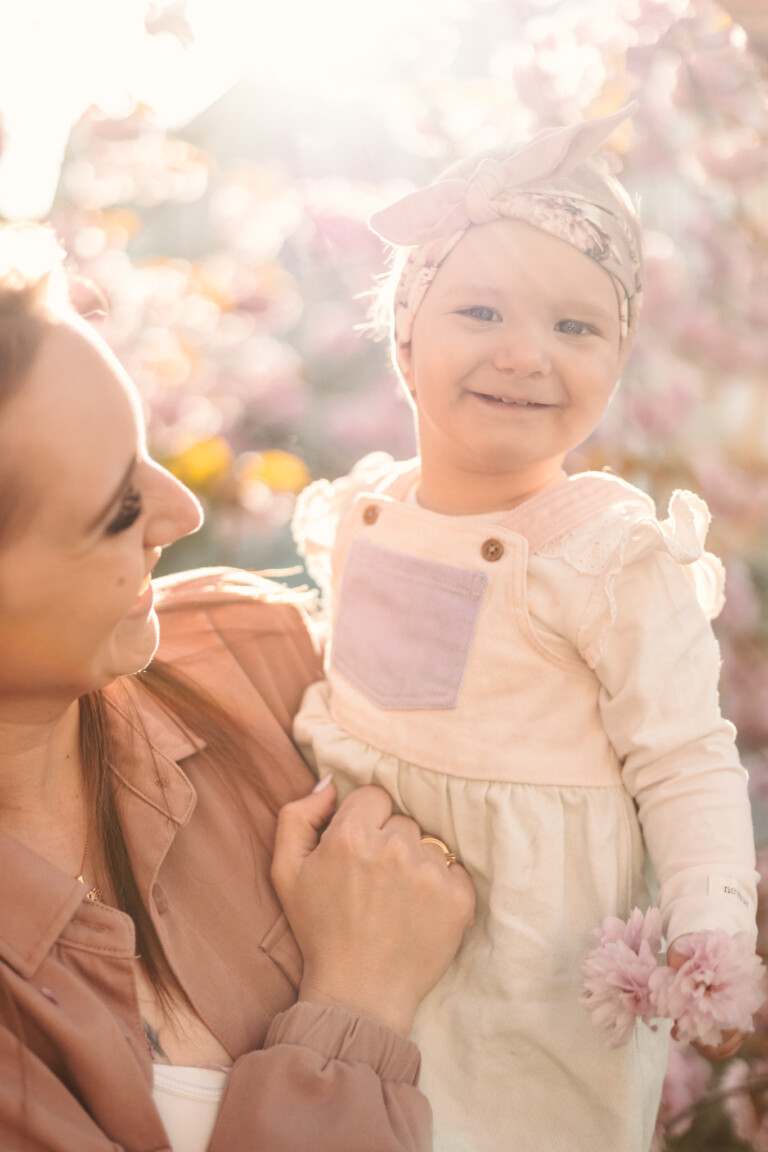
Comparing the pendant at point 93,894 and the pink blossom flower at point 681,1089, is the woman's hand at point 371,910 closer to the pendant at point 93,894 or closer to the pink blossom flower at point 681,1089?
the pendant at point 93,894

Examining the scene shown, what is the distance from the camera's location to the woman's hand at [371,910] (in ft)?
4.10

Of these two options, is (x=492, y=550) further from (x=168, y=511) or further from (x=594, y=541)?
(x=168, y=511)

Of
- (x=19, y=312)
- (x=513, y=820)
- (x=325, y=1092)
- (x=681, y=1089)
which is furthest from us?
(x=681, y=1089)

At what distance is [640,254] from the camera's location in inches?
56.9

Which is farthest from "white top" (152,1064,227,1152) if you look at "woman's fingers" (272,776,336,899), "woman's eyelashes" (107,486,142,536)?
"woman's eyelashes" (107,486,142,536)

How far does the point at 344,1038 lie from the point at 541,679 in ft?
1.76

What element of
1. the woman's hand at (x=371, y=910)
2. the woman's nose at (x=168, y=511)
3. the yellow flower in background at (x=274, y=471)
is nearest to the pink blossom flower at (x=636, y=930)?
the woman's hand at (x=371, y=910)

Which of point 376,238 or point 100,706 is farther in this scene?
point 376,238

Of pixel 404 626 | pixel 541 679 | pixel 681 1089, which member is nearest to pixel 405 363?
pixel 404 626

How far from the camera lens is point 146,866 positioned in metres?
1.24

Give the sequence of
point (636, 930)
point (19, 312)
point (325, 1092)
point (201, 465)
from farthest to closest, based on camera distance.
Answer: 1. point (201, 465)
2. point (636, 930)
3. point (325, 1092)
4. point (19, 312)

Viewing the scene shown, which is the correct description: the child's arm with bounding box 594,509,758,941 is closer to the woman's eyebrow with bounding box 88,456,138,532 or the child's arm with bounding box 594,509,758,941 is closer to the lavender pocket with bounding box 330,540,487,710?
the lavender pocket with bounding box 330,540,487,710

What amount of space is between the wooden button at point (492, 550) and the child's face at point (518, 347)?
0.12m

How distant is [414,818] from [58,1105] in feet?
2.06
